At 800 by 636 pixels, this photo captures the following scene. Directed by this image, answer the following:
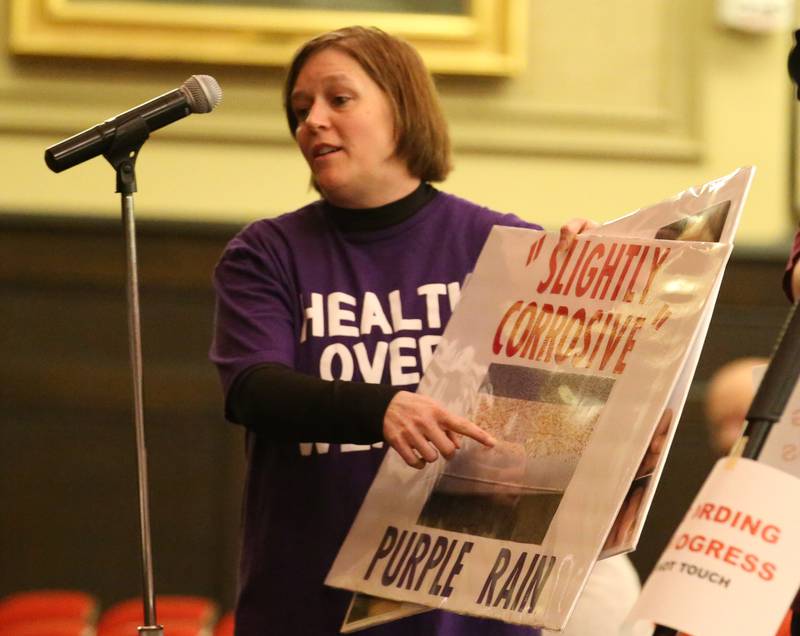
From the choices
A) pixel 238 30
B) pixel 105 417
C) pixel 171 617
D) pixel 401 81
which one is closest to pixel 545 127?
pixel 238 30

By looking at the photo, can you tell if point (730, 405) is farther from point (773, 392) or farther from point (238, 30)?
point (238, 30)

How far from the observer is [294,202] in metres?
3.84

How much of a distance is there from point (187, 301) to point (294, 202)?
1.27 ft

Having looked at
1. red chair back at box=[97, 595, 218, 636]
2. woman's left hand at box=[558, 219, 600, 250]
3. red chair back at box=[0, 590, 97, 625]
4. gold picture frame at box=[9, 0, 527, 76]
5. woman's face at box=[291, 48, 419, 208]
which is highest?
gold picture frame at box=[9, 0, 527, 76]

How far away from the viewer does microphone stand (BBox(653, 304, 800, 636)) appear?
3.40 ft

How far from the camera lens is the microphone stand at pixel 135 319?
1646mm

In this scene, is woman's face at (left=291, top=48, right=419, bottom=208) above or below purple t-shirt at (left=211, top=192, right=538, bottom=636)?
above

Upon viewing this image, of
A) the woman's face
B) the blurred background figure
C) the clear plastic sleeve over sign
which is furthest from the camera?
the blurred background figure

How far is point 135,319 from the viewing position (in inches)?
66.4

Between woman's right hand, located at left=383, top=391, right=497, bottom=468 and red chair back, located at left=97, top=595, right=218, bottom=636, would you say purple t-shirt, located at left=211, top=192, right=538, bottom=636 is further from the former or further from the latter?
red chair back, located at left=97, top=595, right=218, bottom=636

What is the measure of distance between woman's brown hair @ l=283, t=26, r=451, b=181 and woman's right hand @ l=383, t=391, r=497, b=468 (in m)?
0.43

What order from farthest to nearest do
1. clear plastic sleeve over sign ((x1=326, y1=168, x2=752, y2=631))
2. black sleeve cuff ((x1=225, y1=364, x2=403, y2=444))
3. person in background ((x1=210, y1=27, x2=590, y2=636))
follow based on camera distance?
person in background ((x1=210, y1=27, x2=590, y2=636))
black sleeve cuff ((x1=225, y1=364, x2=403, y2=444))
clear plastic sleeve over sign ((x1=326, y1=168, x2=752, y2=631))

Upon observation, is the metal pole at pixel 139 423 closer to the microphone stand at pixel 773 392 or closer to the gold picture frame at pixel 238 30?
the microphone stand at pixel 773 392

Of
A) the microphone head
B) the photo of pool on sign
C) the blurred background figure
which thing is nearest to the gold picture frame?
the blurred background figure
